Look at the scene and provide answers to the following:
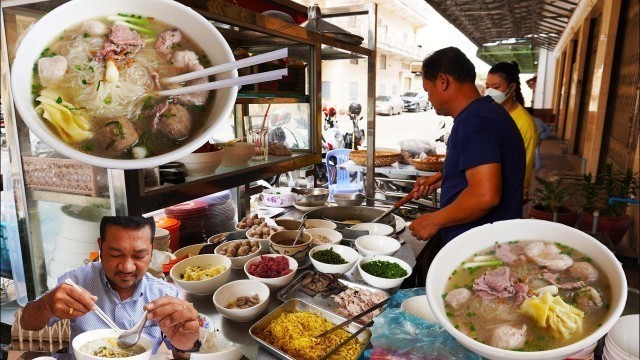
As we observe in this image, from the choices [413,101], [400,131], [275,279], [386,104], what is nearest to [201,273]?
[275,279]

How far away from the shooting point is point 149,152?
0.96m

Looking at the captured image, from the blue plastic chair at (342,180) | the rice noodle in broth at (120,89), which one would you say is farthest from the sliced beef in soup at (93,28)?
the blue plastic chair at (342,180)

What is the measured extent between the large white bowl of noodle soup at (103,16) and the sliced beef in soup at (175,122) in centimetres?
3

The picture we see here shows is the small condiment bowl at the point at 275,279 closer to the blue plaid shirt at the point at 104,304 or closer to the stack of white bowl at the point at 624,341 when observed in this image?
the blue plaid shirt at the point at 104,304

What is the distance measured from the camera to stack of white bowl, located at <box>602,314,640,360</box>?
126 cm

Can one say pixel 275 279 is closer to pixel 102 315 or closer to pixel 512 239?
pixel 102 315

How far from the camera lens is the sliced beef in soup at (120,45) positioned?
927 millimetres

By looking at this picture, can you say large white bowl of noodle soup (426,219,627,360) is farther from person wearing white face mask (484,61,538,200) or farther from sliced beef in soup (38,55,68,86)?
person wearing white face mask (484,61,538,200)

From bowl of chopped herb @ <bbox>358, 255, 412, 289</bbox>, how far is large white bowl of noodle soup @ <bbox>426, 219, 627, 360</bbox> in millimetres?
777

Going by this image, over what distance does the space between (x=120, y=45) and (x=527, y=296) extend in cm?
134

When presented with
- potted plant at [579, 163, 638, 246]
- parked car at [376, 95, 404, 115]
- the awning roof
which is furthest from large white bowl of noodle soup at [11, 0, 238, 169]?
parked car at [376, 95, 404, 115]

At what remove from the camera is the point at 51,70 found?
0.85m

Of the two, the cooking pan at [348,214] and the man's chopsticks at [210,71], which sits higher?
the man's chopsticks at [210,71]

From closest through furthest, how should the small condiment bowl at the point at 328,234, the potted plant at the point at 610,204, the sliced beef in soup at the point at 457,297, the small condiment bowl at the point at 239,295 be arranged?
the sliced beef in soup at the point at 457,297 < the small condiment bowl at the point at 239,295 < the small condiment bowl at the point at 328,234 < the potted plant at the point at 610,204
